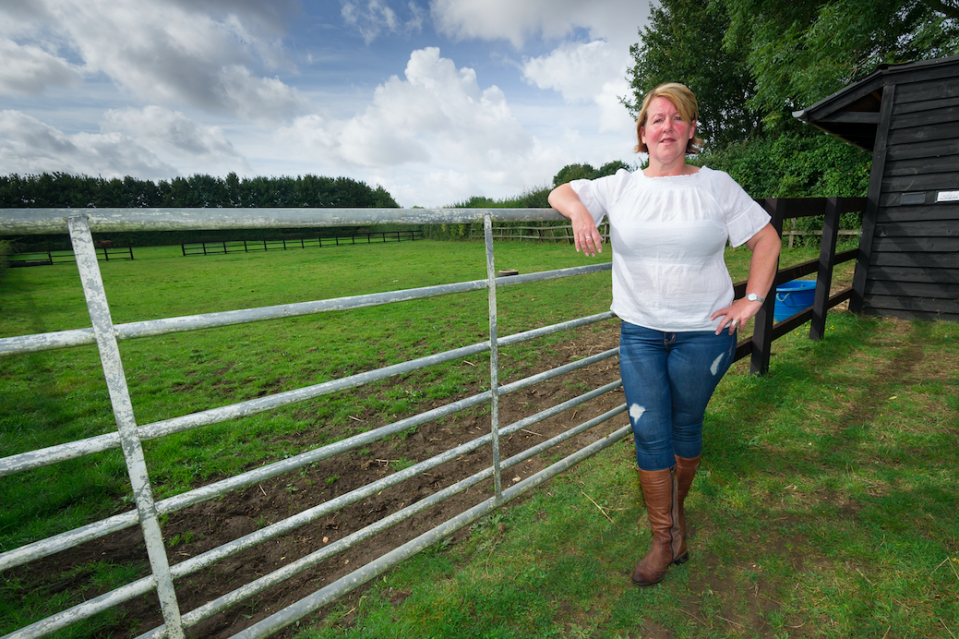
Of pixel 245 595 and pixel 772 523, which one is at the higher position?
pixel 245 595

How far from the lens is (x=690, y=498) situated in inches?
99.0

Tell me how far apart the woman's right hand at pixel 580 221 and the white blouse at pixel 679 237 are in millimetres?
122

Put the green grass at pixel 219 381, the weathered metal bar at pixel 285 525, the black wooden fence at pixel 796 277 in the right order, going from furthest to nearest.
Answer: the black wooden fence at pixel 796 277
the green grass at pixel 219 381
the weathered metal bar at pixel 285 525

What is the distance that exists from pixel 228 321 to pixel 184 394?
434 cm

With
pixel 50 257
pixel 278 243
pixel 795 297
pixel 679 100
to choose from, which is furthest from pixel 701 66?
pixel 50 257

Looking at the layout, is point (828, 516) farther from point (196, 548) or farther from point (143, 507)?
point (196, 548)

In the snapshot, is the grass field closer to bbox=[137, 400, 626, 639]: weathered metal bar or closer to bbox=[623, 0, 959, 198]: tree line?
bbox=[137, 400, 626, 639]: weathered metal bar

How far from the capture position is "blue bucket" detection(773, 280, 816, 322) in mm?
5191

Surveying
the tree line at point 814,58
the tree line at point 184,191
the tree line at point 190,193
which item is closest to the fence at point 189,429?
the tree line at point 814,58

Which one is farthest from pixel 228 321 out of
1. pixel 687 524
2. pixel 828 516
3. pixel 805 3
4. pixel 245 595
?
pixel 805 3

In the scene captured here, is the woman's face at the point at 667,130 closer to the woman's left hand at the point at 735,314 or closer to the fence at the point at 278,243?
the woman's left hand at the point at 735,314

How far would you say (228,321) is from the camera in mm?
1460

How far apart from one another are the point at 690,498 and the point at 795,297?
4.05m

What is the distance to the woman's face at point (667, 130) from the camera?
5.86ft
